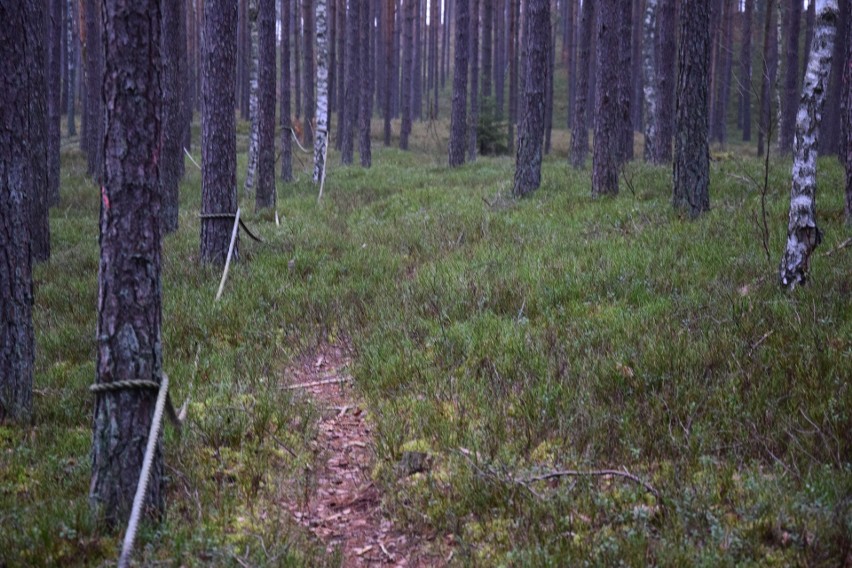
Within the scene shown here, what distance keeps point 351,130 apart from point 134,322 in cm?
Answer: 2547

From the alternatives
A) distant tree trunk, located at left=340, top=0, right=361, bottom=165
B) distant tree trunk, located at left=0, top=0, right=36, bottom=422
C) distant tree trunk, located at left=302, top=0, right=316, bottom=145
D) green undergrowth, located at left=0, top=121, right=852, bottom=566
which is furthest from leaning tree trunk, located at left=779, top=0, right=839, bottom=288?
distant tree trunk, located at left=302, top=0, right=316, bottom=145

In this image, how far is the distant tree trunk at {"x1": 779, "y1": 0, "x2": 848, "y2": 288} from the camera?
6766mm

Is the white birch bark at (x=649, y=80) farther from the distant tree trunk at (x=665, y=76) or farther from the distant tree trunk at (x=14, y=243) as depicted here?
the distant tree trunk at (x=14, y=243)

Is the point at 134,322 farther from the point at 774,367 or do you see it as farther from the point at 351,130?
the point at 351,130

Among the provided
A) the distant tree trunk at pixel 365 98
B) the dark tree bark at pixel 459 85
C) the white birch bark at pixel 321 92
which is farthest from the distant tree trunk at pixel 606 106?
the distant tree trunk at pixel 365 98

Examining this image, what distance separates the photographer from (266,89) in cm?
1559

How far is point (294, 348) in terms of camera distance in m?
7.37

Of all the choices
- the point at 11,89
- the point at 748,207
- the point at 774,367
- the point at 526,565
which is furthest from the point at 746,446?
the point at 748,207

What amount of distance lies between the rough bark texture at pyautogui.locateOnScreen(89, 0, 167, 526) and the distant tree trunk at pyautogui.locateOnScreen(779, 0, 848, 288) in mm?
5621

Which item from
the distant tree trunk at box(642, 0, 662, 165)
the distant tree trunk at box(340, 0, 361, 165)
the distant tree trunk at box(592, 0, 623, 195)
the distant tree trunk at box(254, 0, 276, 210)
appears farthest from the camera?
the distant tree trunk at box(340, 0, 361, 165)

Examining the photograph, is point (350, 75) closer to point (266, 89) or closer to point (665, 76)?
point (665, 76)

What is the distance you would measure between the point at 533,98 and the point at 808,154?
336 inches

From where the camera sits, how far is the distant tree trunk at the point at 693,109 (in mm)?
10719

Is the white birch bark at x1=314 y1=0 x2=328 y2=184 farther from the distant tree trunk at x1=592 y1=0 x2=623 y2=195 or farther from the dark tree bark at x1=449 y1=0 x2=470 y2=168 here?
the distant tree trunk at x1=592 y1=0 x2=623 y2=195
